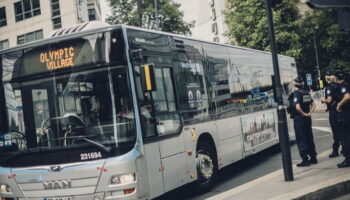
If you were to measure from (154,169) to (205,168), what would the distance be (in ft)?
6.57

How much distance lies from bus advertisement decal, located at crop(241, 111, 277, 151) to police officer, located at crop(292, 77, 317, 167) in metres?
1.77

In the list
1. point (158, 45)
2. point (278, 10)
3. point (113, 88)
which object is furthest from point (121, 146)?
point (278, 10)

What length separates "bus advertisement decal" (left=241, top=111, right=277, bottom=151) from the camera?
1052cm

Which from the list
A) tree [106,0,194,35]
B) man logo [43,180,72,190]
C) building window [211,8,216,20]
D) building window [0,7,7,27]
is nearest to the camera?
man logo [43,180,72,190]

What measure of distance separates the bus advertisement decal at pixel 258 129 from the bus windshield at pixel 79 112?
4.77 meters

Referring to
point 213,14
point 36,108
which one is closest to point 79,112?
point 36,108

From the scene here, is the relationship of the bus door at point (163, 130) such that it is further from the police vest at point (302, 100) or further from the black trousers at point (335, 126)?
the black trousers at point (335, 126)

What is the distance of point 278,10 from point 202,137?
1422 inches

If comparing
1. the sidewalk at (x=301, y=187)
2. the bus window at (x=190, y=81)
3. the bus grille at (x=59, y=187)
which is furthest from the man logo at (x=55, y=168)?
the sidewalk at (x=301, y=187)

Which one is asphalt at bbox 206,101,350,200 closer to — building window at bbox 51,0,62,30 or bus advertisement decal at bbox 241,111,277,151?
bus advertisement decal at bbox 241,111,277,151

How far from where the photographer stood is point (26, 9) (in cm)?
3938

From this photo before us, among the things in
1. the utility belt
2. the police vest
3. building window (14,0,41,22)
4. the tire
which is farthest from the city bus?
building window (14,0,41,22)

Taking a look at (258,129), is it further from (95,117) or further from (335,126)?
(95,117)

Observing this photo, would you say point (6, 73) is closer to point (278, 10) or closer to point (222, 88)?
point (222, 88)
